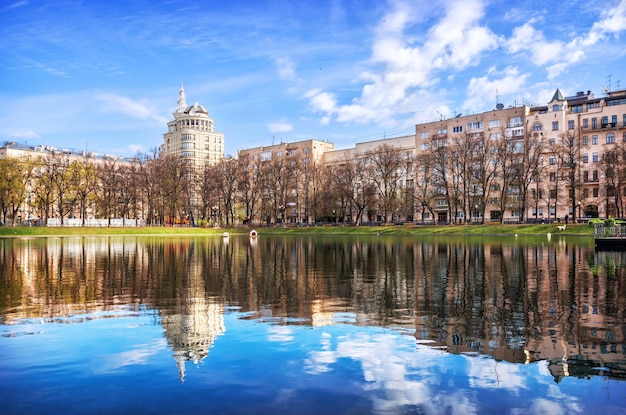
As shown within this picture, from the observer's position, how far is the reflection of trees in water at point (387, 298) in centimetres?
1107

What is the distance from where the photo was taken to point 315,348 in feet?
34.1

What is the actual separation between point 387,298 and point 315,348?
6664 millimetres

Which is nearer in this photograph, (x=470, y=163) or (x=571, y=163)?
(x=571, y=163)

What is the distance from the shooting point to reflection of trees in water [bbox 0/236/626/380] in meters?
11.1

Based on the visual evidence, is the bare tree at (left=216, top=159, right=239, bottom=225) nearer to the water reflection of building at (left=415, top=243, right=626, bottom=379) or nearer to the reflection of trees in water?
the reflection of trees in water

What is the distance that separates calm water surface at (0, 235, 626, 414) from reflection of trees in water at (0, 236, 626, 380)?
76 millimetres

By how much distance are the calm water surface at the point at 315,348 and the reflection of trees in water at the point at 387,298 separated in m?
0.08

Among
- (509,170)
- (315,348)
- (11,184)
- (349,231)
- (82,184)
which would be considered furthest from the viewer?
(82,184)

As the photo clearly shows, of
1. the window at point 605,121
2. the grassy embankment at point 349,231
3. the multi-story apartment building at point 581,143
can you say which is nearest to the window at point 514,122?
the multi-story apartment building at point 581,143

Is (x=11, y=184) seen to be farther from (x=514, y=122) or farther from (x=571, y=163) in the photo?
(x=514, y=122)

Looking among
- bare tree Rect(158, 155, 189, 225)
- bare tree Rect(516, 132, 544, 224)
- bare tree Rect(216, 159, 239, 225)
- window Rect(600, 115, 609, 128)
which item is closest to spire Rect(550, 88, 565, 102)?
window Rect(600, 115, 609, 128)

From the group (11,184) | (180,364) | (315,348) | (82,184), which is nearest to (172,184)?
(82,184)

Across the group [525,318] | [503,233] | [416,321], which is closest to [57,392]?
[416,321]

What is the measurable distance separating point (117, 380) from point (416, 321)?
7.33 meters
